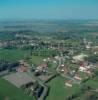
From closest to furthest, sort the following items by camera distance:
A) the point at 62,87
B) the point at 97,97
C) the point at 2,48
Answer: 1. the point at 97,97
2. the point at 62,87
3. the point at 2,48

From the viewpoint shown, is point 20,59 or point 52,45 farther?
point 52,45

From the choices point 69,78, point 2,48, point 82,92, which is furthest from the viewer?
point 2,48

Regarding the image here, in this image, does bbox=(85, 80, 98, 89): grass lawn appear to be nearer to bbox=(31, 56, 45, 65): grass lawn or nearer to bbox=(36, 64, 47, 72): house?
bbox=(36, 64, 47, 72): house

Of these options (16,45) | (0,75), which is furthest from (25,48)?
(0,75)

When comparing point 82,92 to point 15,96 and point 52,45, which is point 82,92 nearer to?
point 15,96

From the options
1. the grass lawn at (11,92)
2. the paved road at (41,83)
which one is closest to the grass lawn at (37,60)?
the paved road at (41,83)

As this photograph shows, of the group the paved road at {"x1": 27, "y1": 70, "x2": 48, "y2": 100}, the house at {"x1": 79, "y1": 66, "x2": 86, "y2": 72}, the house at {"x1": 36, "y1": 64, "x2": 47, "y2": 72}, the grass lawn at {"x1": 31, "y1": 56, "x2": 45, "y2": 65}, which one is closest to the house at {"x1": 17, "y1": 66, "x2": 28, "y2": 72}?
the paved road at {"x1": 27, "y1": 70, "x2": 48, "y2": 100}
